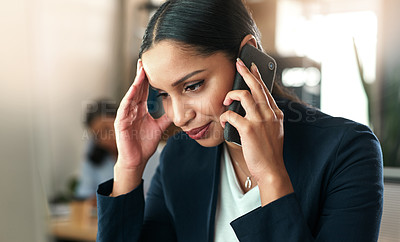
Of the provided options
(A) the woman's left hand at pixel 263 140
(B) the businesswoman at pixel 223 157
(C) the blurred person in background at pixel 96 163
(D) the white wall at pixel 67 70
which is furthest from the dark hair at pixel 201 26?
(C) the blurred person in background at pixel 96 163

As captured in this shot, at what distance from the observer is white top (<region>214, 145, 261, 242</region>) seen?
2.50 feet

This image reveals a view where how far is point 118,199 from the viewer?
2.45ft

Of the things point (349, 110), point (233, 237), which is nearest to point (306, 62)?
point (349, 110)

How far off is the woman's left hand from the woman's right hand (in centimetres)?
23

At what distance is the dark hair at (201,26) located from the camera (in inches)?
26.5

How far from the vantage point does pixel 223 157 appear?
0.86 meters

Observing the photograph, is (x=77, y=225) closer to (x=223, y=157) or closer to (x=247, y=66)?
(x=223, y=157)

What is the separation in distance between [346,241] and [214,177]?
298 millimetres

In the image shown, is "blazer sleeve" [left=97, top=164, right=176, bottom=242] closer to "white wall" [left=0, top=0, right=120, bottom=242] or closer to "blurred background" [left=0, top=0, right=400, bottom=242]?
"blurred background" [left=0, top=0, right=400, bottom=242]

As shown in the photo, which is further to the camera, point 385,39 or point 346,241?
point 385,39

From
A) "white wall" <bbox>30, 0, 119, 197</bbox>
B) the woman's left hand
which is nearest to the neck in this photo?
the woman's left hand

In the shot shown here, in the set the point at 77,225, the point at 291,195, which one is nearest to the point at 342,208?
the point at 291,195

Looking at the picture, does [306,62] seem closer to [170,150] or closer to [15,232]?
[170,150]

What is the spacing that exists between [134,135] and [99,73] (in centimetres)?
264
